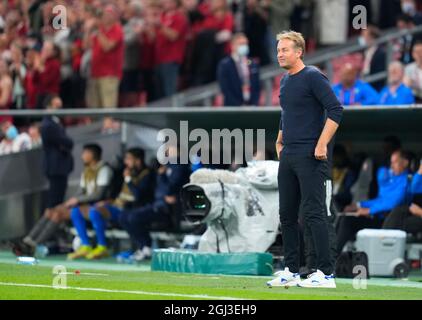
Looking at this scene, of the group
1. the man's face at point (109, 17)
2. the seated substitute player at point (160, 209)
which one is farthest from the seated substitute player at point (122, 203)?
the man's face at point (109, 17)

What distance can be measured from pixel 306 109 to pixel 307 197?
72cm

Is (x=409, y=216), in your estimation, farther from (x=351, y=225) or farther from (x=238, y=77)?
(x=238, y=77)

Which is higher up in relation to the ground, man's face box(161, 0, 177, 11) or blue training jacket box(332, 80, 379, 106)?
man's face box(161, 0, 177, 11)

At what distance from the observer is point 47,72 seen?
2192cm

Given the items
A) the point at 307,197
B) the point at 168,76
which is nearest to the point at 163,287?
the point at 307,197

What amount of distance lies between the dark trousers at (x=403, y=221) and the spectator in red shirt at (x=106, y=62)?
6.95 meters

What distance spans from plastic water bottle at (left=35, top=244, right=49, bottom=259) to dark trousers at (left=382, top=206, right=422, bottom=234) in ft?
16.9

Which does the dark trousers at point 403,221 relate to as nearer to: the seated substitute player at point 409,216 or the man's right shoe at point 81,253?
the seated substitute player at point 409,216

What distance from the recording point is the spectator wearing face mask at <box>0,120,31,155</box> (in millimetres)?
20047

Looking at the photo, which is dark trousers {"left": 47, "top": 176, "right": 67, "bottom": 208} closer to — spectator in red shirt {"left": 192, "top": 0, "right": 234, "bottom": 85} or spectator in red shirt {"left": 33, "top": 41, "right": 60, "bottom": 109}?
spectator in red shirt {"left": 33, "top": 41, "right": 60, "bottom": 109}

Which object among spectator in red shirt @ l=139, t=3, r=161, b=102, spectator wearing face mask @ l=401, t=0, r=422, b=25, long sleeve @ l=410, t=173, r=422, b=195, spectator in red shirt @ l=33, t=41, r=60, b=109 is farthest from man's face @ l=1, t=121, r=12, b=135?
long sleeve @ l=410, t=173, r=422, b=195

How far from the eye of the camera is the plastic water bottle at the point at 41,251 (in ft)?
60.8
